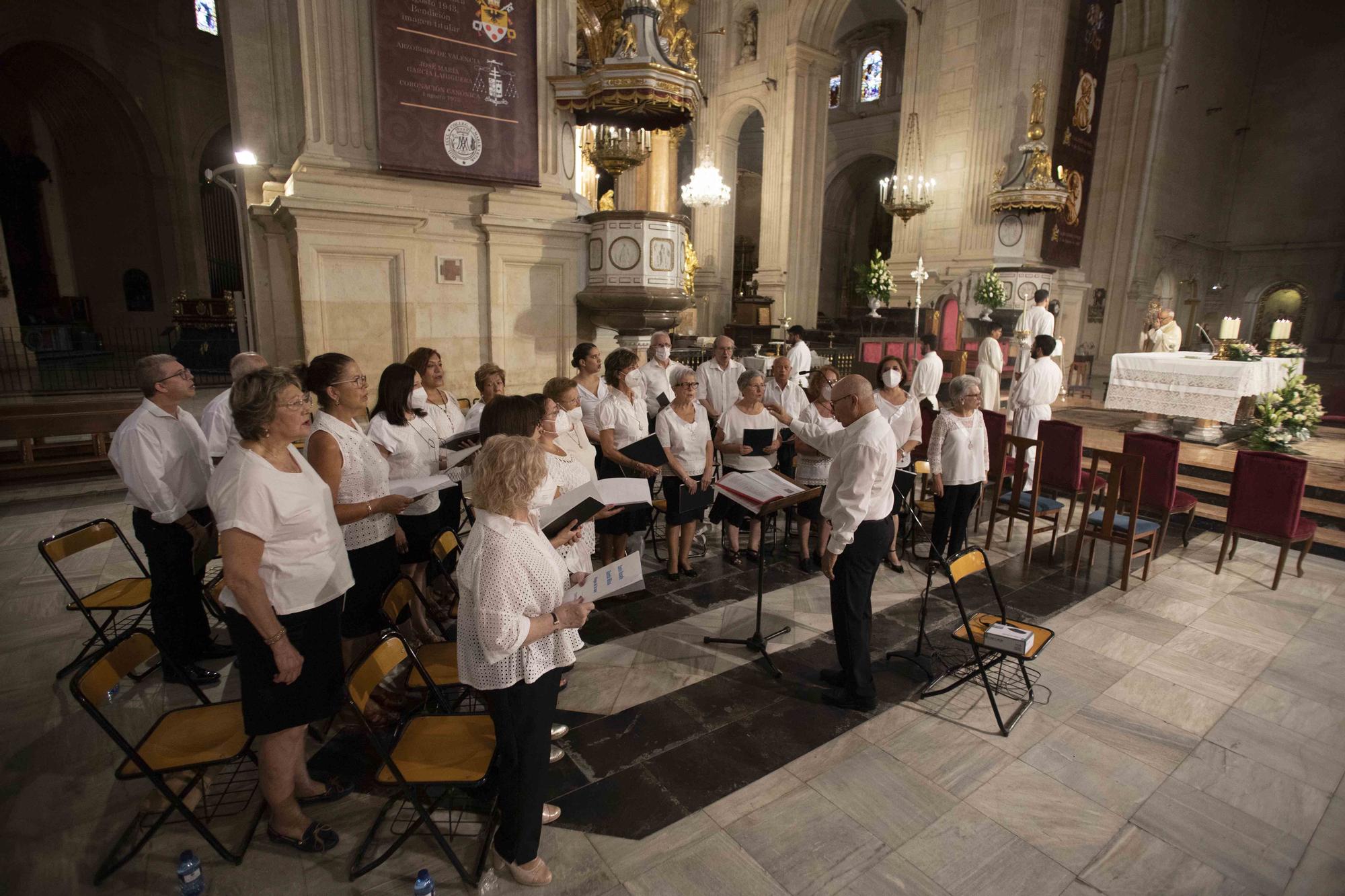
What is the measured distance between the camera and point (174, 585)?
3.69 metres

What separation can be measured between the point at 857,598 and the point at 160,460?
146 inches

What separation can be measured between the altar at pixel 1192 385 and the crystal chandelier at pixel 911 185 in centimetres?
669

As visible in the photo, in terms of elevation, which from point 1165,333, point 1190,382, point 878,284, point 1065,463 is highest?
point 878,284

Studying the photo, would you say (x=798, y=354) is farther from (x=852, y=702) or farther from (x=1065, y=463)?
(x=852, y=702)

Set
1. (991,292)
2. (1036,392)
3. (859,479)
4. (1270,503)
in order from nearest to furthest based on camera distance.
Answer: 1. (859,479)
2. (1270,503)
3. (1036,392)
4. (991,292)

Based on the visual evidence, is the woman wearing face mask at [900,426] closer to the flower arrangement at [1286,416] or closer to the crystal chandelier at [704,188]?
the flower arrangement at [1286,416]

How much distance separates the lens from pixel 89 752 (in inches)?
125

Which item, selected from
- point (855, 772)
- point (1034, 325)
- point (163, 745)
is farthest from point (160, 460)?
point (1034, 325)

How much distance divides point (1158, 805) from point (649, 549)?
3909mm

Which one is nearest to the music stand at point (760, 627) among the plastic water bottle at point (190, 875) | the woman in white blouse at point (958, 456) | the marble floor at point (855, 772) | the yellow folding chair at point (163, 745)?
the marble floor at point (855, 772)

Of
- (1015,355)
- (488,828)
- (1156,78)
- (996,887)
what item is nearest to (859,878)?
(996,887)

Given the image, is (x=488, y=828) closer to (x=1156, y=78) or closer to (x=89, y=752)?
(x=89, y=752)

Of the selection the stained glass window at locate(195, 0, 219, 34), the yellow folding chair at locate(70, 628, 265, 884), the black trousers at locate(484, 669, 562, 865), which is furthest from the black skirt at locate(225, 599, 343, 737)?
the stained glass window at locate(195, 0, 219, 34)

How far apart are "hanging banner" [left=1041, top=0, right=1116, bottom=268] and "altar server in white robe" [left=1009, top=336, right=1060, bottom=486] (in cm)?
944
